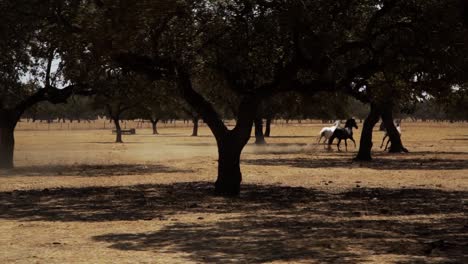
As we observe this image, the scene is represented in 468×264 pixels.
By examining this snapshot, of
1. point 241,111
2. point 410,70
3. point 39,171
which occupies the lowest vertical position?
point 39,171

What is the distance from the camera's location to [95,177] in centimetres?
2722

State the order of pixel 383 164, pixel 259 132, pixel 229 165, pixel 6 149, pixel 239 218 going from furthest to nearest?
pixel 259 132 < pixel 383 164 < pixel 6 149 < pixel 229 165 < pixel 239 218

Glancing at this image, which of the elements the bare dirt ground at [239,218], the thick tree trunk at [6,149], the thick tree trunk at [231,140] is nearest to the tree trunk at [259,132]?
the thick tree trunk at [6,149]

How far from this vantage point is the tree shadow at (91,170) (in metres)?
28.9

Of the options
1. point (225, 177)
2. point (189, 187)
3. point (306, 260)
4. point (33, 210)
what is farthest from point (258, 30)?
point (306, 260)

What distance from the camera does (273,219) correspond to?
14.7 metres

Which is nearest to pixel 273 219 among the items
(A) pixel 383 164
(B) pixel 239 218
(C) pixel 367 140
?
(B) pixel 239 218

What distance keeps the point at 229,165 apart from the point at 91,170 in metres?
13.5

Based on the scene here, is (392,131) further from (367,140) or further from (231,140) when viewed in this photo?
(231,140)

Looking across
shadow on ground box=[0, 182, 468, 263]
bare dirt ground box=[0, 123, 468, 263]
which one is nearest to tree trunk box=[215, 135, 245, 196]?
bare dirt ground box=[0, 123, 468, 263]

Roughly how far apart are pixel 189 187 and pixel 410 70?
8445mm

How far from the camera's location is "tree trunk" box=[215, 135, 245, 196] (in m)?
19.7

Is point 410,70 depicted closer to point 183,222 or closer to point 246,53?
point 246,53

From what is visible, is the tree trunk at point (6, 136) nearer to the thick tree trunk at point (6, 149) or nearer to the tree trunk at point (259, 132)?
the thick tree trunk at point (6, 149)
